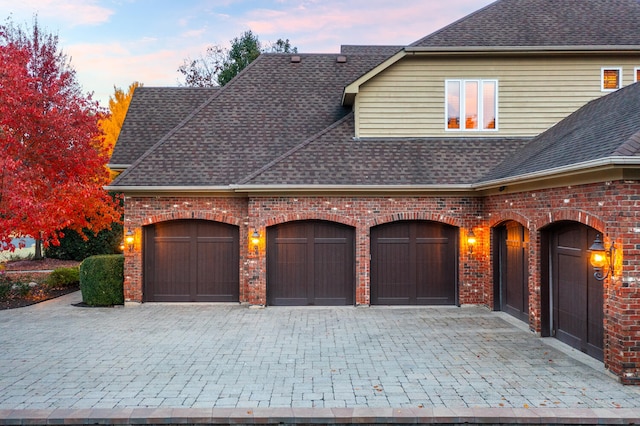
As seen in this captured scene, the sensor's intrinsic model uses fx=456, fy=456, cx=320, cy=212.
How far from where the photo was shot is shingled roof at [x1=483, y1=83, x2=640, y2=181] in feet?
22.1

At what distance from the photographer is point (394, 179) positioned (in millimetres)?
11164

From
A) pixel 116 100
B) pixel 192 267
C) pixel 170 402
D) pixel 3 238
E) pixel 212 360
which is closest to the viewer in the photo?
pixel 170 402

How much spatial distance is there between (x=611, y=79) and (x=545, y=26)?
234 cm

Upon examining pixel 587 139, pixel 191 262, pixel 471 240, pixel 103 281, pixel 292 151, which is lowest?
pixel 103 281

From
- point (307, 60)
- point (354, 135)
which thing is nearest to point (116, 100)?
point (307, 60)

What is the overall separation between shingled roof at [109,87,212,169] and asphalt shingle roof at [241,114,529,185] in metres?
4.98

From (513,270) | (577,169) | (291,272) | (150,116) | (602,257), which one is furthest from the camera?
(150,116)

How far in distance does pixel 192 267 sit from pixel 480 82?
9.27 metres

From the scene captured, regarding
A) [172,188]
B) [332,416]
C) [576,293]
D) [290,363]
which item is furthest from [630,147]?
[172,188]

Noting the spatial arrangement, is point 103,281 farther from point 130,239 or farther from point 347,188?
point 347,188

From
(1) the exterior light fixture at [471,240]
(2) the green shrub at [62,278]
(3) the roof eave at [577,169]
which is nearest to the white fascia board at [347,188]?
(1) the exterior light fixture at [471,240]

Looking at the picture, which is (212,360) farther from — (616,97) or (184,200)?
(616,97)

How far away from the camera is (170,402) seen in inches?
221

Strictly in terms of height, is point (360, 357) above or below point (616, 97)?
below
